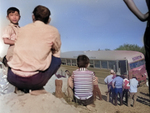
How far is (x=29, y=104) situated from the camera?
1129 mm

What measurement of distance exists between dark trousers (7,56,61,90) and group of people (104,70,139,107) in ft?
0.98

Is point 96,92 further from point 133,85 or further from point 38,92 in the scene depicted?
point 38,92

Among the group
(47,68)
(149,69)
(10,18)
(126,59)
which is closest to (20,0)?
(10,18)

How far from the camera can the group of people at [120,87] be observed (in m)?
1.04

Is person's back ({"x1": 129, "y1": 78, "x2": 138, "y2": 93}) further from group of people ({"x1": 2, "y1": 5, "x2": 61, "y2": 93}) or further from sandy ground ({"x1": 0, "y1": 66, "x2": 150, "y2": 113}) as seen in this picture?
group of people ({"x1": 2, "y1": 5, "x2": 61, "y2": 93})

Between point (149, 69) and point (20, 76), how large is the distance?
665 millimetres

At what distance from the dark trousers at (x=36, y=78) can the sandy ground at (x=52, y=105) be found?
63 mm

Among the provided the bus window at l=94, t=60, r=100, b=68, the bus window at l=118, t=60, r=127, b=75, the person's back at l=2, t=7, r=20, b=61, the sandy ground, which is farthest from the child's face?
the bus window at l=118, t=60, r=127, b=75

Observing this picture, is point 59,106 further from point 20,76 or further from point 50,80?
point 20,76

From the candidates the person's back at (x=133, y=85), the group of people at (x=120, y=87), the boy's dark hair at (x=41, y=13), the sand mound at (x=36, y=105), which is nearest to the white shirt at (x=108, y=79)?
the group of people at (x=120, y=87)

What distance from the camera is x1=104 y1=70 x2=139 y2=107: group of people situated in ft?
3.40

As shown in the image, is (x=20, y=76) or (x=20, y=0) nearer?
(x=20, y=76)

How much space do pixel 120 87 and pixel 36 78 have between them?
1.52 ft

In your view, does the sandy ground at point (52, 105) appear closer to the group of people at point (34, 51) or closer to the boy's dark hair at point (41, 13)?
the group of people at point (34, 51)
